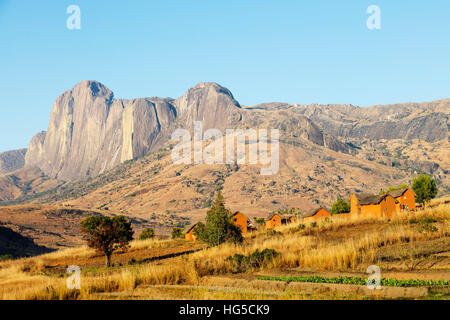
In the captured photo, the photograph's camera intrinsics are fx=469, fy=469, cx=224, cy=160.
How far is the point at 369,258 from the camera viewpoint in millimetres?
22328

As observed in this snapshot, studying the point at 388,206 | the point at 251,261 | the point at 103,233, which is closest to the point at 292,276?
the point at 251,261

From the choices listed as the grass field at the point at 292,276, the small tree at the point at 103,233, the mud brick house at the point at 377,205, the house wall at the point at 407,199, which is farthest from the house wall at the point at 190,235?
the grass field at the point at 292,276

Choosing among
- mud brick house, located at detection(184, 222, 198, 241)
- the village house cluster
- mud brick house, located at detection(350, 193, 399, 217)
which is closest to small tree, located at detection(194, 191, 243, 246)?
the village house cluster

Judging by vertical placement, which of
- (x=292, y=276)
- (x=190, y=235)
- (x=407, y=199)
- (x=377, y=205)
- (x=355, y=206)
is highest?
(x=292, y=276)

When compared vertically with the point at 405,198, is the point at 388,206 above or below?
below

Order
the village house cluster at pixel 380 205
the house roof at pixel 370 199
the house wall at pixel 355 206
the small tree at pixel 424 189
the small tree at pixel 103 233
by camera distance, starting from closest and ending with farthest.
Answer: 1. the small tree at pixel 103 233
2. the village house cluster at pixel 380 205
3. the house roof at pixel 370 199
4. the house wall at pixel 355 206
5. the small tree at pixel 424 189

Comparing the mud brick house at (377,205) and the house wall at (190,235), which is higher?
the mud brick house at (377,205)

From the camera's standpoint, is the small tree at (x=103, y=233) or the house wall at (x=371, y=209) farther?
the house wall at (x=371, y=209)

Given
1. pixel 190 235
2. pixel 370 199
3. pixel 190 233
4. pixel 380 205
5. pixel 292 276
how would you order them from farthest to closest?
1. pixel 190 233
2. pixel 190 235
3. pixel 370 199
4. pixel 380 205
5. pixel 292 276

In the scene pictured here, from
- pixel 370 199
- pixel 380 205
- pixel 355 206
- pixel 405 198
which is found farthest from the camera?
pixel 355 206

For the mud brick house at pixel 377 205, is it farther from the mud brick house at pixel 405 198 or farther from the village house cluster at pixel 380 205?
the mud brick house at pixel 405 198

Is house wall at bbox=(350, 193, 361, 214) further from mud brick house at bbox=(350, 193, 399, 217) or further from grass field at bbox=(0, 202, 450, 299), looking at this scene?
grass field at bbox=(0, 202, 450, 299)

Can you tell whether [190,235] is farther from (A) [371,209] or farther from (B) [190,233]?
(A) [371,209]

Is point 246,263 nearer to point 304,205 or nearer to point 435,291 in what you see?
point 435,291
